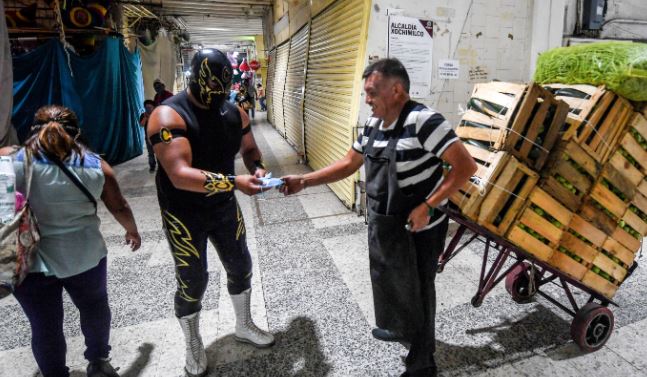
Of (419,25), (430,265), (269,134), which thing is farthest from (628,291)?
(269,134)

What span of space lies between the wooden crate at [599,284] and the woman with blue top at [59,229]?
11.1 ft

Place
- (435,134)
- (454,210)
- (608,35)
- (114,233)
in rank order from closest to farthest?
(435,134) < (454,210) < (114,233) < (608,35)

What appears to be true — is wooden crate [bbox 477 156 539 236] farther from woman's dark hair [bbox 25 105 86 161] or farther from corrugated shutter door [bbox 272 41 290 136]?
corrugated shutter door [bbox 272 41 290 136]

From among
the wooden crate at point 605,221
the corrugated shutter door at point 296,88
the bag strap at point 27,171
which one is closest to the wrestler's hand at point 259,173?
the bag strap at point 27,171

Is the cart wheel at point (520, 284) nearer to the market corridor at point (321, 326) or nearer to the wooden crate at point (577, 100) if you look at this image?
the market corridor at point (321, 326)

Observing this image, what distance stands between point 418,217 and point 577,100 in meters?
1.51

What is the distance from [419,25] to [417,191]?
10.9ft

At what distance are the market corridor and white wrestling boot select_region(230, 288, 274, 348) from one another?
0.07 meters

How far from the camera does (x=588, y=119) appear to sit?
2.26 metres

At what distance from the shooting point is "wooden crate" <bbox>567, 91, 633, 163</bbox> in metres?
2.25

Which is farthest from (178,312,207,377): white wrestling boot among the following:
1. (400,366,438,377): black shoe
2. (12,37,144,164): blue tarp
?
(12,37,144,164): blue tarp

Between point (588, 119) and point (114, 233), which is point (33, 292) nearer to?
point (114, 233)

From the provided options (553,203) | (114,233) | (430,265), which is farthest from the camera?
(114,233)

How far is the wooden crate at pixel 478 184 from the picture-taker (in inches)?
86.5
